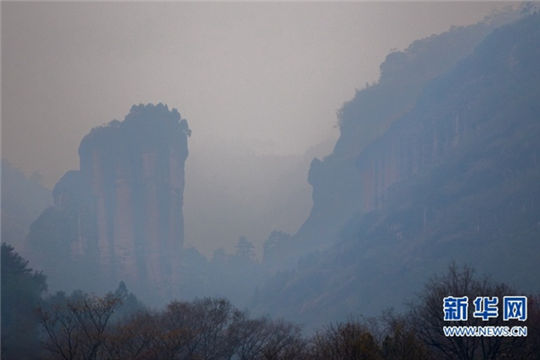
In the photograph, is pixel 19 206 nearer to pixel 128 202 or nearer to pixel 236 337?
pixel 128 202

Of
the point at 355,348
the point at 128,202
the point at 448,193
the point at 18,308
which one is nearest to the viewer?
the point at 355,348

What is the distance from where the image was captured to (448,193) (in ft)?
274

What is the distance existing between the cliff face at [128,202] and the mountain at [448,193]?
84.3 ft

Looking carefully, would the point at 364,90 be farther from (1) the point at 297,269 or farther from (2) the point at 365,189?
(1) the point at 297,269

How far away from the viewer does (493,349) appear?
2642cm

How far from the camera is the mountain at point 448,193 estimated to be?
2835 inches

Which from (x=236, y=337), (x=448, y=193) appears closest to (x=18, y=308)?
(x=236, y=337)

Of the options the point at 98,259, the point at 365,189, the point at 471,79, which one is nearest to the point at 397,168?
the point at 365,189

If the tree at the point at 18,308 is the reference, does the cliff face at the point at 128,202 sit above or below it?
above

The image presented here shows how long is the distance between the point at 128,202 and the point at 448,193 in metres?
61.0

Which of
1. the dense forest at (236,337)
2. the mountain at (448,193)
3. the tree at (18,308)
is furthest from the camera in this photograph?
the mountain at (448,193)

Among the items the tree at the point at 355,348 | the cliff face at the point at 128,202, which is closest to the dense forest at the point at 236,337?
Result: the tree at the point at 355,348

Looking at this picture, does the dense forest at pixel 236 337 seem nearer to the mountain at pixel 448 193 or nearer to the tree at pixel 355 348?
the tree at pixel 355 348

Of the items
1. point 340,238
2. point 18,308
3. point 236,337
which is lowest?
point 236,337
